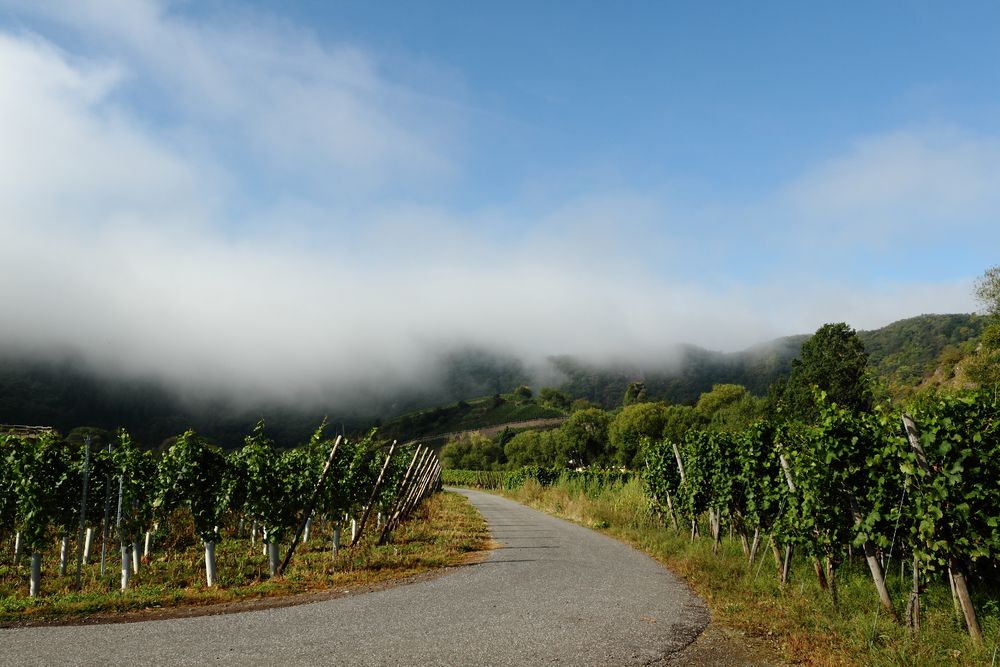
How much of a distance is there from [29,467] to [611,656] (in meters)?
13.7

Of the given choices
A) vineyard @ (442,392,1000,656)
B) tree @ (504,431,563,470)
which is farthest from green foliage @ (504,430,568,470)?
vineyard @ (442,392,1000,656)

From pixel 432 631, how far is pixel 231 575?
823 centimetres

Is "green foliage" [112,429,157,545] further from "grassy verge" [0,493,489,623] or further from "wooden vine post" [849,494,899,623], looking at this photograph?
"wooden vine post" [849,494,899,623]

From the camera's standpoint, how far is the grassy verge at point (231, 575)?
9289 mm

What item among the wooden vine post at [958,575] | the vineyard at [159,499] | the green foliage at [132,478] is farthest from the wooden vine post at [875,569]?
the green foliage at [132,478]

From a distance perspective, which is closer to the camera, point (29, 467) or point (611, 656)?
point (611, 656)

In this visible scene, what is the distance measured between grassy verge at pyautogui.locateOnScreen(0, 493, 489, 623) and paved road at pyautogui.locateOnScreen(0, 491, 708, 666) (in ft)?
4.05

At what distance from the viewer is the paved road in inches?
261

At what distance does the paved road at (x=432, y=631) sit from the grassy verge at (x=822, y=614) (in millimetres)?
828

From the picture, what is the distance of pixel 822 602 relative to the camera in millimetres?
9297

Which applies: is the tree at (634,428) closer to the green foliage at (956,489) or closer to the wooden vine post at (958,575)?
the green foliage at (956,489)

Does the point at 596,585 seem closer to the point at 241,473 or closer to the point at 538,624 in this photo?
the point at 538,624

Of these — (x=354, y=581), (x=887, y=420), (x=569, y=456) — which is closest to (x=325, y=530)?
(x=354, y=581)

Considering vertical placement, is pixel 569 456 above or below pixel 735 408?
below
